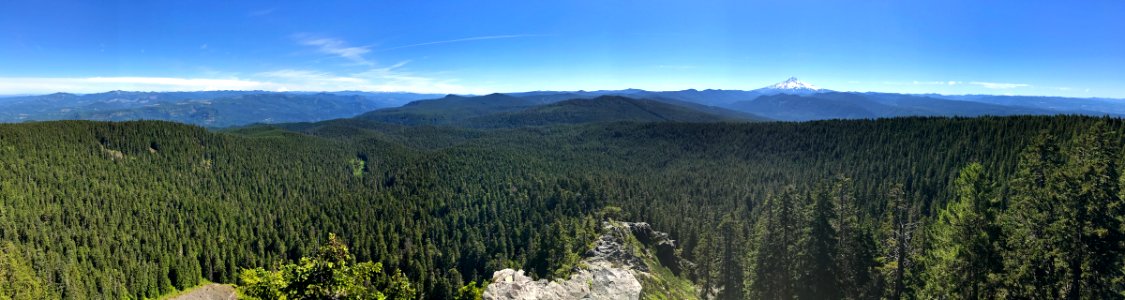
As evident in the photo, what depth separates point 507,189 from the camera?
199250 mm

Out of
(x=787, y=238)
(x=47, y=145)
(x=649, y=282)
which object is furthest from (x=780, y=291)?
(x=47, y=145)

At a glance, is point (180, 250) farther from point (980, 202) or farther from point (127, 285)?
point (980, 202)

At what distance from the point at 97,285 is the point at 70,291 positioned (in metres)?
9.73

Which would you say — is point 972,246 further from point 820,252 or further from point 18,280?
point 18,280

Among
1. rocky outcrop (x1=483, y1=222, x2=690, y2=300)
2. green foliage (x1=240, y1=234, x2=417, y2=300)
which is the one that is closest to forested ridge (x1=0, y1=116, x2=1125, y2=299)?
rocky outcrop (x1=483, y1=222, x2=690, y2=300)

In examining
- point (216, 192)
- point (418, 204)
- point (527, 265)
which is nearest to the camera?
point (527, 265)

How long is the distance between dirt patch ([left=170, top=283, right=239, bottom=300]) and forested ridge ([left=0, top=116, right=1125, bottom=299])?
351 centimetres

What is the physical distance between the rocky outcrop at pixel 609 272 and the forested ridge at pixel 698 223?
7637mm

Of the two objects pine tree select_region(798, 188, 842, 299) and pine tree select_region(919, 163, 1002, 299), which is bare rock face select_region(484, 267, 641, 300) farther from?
pine tree select_region(919, 163, 1002, 299)

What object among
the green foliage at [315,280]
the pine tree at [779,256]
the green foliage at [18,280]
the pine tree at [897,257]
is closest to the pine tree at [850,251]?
the pine tree at [897,257]

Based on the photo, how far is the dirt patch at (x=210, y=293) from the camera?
124 meters

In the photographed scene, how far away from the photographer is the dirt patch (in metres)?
124

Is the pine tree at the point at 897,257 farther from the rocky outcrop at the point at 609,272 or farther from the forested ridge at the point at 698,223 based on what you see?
the rocky outcrop at the point at 609,272

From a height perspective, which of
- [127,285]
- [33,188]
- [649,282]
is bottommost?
[127,285]
